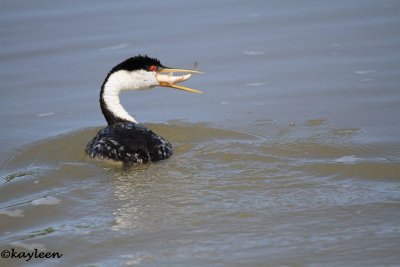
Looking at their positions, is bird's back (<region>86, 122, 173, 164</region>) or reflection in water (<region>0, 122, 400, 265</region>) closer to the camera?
reflection in water (<region>0, 122, 400, 265</region>)

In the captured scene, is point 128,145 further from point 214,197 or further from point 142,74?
point 214,197

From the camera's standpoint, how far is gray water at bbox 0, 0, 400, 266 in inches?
225

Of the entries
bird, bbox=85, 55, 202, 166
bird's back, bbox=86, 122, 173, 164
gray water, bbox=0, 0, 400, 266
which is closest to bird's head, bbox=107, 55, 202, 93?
bird, bbox=85, 55, 202, 166

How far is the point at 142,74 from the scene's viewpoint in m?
8.49

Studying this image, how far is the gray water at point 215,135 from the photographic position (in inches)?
225

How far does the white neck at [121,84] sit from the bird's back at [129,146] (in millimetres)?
644

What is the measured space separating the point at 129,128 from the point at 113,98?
861 millimetres

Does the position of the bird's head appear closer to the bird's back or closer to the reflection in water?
the reflection in water

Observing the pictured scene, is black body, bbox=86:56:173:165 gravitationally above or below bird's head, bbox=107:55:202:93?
below

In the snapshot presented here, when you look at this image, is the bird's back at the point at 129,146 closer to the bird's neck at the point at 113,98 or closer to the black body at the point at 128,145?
the black body at the point at 128,145

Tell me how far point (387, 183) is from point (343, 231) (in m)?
1.16

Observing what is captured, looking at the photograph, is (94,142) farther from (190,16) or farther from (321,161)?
(190,16)

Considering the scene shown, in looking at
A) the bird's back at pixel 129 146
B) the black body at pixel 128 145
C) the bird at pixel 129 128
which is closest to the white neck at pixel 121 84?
the bird at pixel 129 128

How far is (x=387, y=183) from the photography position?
21.7 feet
